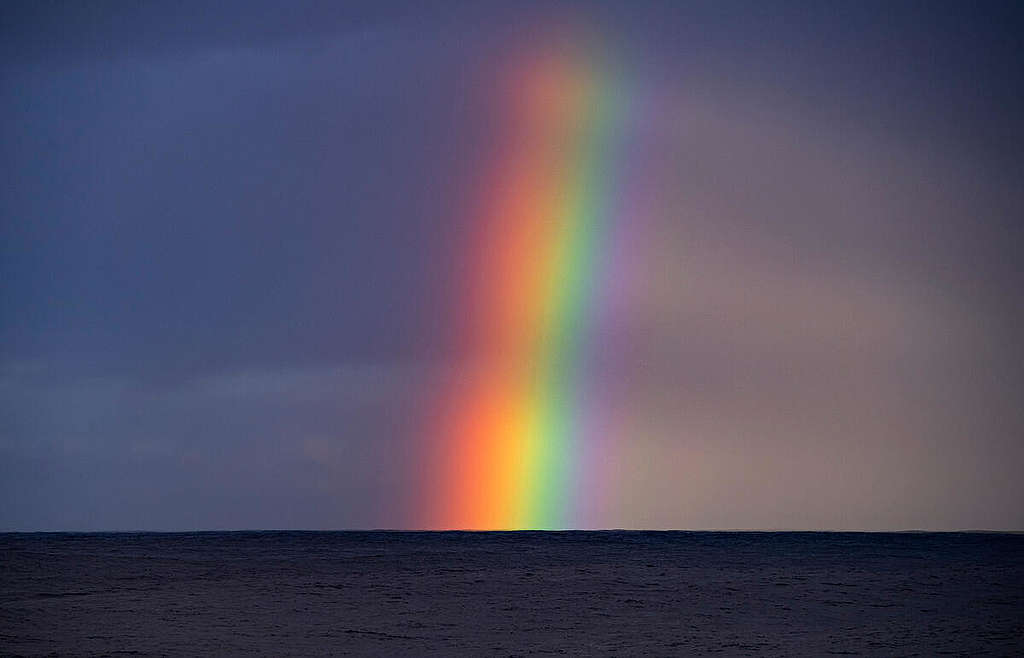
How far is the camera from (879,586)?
27.2 m

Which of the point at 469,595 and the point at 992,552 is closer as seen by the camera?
the point at 469,595

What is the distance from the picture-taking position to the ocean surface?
1775 centimetres

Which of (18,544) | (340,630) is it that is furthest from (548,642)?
(18,544)

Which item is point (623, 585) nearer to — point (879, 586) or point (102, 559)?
point (879, 586)

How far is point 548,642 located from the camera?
18.1 metres

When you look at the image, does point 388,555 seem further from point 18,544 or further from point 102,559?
point 18,544

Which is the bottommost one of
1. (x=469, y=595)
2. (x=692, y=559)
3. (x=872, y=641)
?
(x=872, y=641)

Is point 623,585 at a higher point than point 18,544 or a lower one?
lower

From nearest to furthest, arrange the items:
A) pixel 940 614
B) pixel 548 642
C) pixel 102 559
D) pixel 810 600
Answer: pixel 548 642 < pixel 940 614 < pixel 810 600 < pixel 102 559

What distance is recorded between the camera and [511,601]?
24.0 m

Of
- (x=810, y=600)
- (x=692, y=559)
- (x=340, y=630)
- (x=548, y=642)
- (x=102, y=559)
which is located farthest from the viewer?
(x=692, y=559)

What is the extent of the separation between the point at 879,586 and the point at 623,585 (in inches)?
237

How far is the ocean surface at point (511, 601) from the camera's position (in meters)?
17.8

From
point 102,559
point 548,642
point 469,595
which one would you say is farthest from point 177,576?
point 548,642
